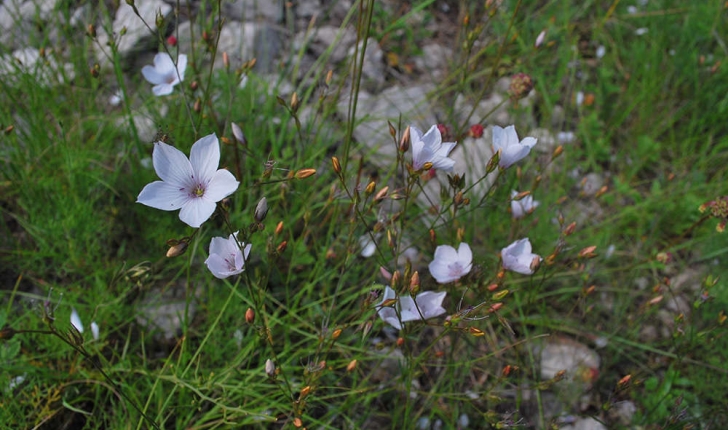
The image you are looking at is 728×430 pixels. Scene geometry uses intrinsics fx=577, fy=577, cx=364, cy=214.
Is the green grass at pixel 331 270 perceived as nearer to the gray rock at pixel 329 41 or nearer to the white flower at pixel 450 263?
the white flower at pixel 450 263

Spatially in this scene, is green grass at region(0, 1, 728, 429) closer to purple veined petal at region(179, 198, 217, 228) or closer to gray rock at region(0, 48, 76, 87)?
gray rock at region(0, 48, 76, 87)

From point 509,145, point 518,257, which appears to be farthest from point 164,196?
point 518,257

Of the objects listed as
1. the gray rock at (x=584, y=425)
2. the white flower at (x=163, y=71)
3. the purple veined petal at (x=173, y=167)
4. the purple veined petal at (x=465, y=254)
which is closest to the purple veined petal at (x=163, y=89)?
the white flower at (x=163, y=71)

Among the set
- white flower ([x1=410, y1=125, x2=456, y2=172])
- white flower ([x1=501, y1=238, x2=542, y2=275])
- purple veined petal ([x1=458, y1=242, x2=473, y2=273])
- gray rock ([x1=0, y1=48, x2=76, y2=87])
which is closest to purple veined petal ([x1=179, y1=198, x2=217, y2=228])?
white flower ([x1=410, y1=125, x2=456, y2=172])

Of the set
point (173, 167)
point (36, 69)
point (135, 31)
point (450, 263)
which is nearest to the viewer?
point (173, 167)

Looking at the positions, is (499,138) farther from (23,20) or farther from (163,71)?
(23,20)

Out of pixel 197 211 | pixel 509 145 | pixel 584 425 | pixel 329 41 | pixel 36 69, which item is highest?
pixel 36 69

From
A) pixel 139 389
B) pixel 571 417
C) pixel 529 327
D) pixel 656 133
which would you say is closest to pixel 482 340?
pixel 529 327
